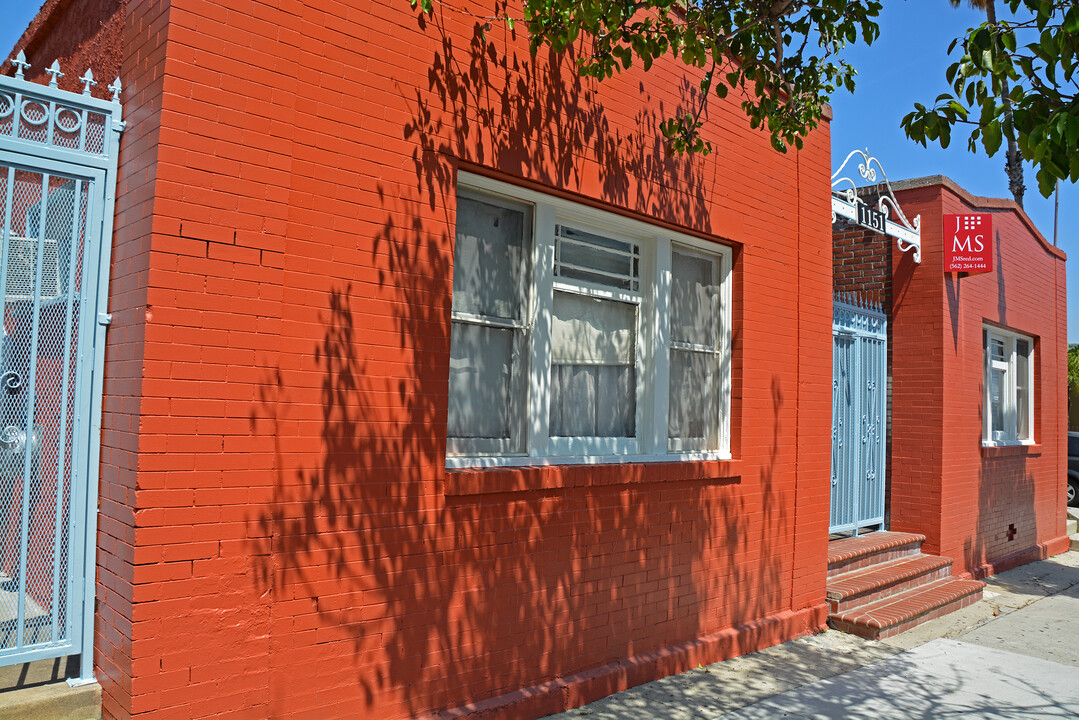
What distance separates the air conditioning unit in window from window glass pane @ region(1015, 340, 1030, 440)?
40.0ft

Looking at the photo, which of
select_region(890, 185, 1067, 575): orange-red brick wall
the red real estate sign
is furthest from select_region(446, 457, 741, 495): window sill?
the red real estate sign

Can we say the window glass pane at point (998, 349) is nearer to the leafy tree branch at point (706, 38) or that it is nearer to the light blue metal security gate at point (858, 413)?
the light blue metal security gate at point (858, 413)

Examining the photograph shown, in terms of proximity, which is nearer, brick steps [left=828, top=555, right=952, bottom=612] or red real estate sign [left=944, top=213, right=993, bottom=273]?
brick steps [left=828, top=555, right=952, bottom=612]

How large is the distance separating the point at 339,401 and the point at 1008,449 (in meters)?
9.76

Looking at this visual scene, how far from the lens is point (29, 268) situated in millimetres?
3348

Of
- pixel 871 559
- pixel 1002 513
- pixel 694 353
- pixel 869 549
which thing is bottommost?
pixel 871 559

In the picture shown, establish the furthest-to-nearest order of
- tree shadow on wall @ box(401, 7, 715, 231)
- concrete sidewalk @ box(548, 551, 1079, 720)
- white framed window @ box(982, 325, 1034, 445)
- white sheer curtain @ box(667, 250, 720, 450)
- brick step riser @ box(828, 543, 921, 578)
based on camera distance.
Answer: white framed window @ box(982, 325, 1034, 445), brick step riser @ box(828, 543, 921, 578), white sheer curtain @ box(667, 250, 720, 450), concrete sidewalk @ box(548, 551, 1079, 720), tree shadow on wall @ box(401, 7, 715, 231)

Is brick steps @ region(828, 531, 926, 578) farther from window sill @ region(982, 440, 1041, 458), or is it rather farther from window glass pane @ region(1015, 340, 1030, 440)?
window glass pane @ region(1015, 340, 1030, 440)

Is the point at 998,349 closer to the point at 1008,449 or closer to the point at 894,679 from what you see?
the point at 1008,449

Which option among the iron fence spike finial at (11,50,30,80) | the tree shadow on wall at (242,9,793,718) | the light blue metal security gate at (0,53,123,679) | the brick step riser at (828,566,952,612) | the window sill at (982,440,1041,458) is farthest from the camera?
the window sill at (982,440,1041,458)

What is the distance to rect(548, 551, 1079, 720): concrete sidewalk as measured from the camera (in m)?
4.96

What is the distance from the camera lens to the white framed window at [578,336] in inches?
180

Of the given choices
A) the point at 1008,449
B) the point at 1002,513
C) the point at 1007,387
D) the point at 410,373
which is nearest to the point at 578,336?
the point at 410,373

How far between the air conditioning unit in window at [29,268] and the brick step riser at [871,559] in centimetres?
656
